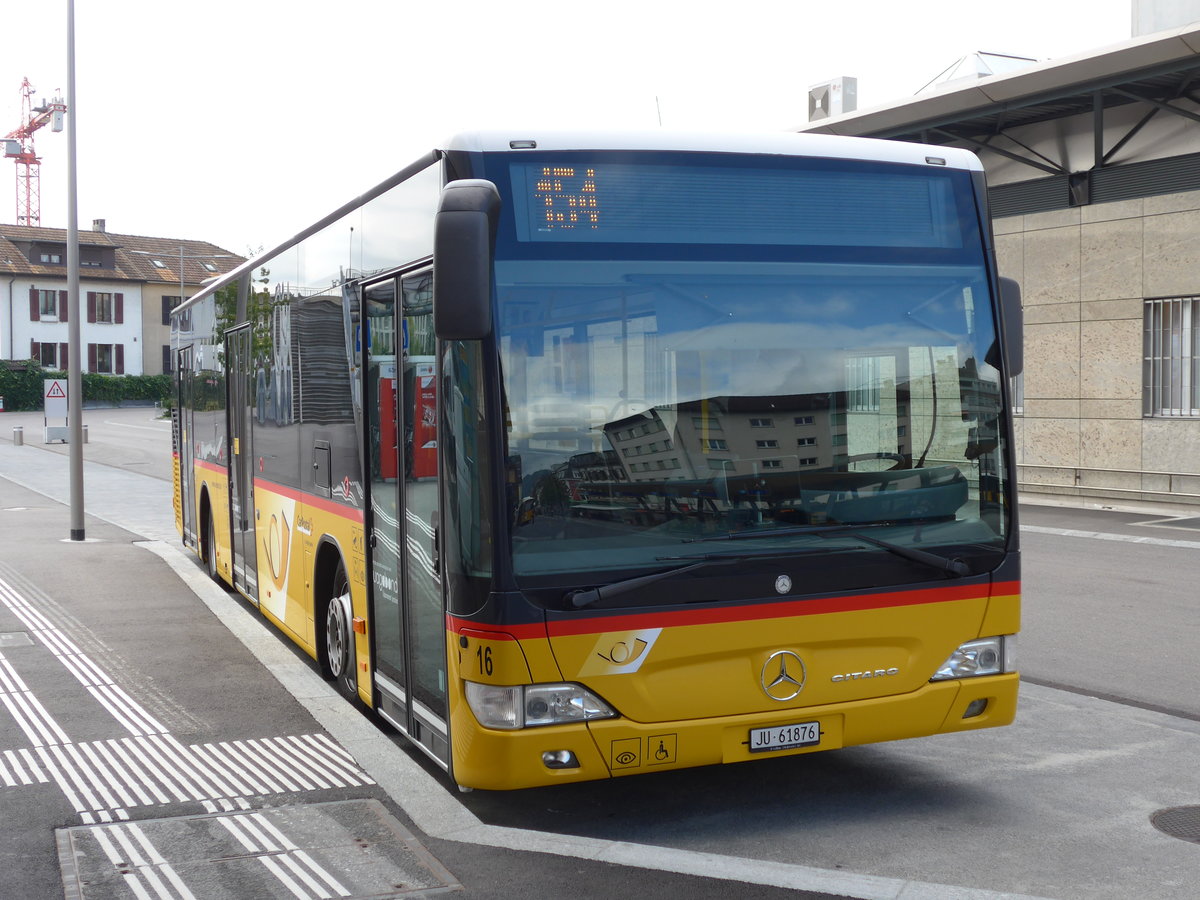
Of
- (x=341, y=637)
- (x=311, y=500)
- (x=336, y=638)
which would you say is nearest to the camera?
(x=341, y=637)

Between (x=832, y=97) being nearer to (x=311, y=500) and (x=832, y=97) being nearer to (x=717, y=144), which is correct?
(x=311, y=500)

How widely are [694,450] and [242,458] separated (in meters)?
6.30

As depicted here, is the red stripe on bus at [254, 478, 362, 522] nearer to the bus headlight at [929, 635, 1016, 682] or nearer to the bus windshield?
the bus windshield

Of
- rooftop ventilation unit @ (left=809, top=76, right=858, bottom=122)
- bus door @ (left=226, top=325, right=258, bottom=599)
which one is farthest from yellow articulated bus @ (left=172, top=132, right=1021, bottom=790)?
rooftop ventilation unit @ (left=809, top=76, right=858, bottom=122)

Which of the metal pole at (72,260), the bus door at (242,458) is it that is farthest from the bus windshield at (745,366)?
the metal pole at (72,260)

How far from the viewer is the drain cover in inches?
208

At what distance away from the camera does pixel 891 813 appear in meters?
5.58

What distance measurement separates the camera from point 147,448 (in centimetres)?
4178

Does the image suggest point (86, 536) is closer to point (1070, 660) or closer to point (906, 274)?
point (1070, 660)

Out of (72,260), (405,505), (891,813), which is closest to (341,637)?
(405,505)

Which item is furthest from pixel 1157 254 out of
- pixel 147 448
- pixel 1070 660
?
pixel 147 448

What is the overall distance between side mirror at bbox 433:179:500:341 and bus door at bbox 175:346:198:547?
30.8 ft

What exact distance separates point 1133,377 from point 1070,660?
13015 millimetres

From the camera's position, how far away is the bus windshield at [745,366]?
16.0 ft
